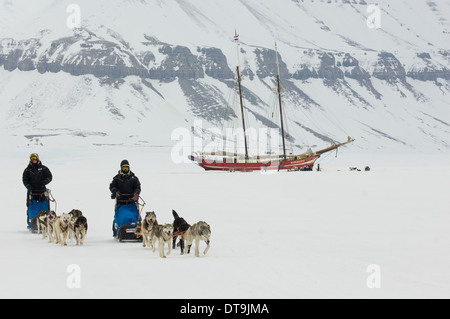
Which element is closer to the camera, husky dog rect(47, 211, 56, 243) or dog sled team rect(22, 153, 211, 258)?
dog sled team rect(22, 153, 211, 258)

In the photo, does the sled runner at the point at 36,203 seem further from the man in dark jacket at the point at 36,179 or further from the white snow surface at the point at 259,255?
the white snow surface at the point at 259,255

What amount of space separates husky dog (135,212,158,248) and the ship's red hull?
2504 inches

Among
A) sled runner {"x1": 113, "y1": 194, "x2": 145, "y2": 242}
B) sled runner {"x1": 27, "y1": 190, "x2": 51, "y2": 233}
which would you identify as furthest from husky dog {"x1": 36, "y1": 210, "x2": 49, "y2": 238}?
sled runner {"x1": 113, "y1": 194, "x2": 145, "y2": 242}

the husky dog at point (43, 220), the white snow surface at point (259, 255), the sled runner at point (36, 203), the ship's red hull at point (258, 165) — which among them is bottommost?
the white snow surface at point (259, 255)

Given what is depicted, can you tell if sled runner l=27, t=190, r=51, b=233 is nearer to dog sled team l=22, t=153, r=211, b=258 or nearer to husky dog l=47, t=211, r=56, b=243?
dog sled team l=22, t=153, r=211, b=258

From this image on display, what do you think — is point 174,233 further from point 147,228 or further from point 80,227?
point 80,227

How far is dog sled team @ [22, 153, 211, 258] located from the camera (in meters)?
14.1

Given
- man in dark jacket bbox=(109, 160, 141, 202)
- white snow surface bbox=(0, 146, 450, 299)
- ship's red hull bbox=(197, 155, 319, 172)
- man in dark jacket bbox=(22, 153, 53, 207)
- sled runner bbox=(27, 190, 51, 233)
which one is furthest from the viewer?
ship's red hull bbox=(197, 155, 319, 172)

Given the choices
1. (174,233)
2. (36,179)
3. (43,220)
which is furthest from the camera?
(36,179)

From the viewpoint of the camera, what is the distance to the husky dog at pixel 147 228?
1454 centimetres

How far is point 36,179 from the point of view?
18547 mm

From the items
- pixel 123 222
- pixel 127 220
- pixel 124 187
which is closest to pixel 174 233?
pixel 127 220

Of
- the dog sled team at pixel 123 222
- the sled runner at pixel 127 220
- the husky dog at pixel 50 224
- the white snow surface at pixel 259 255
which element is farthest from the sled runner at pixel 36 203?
the sled runner at pixel 127 220

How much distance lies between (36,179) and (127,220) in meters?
3.79
